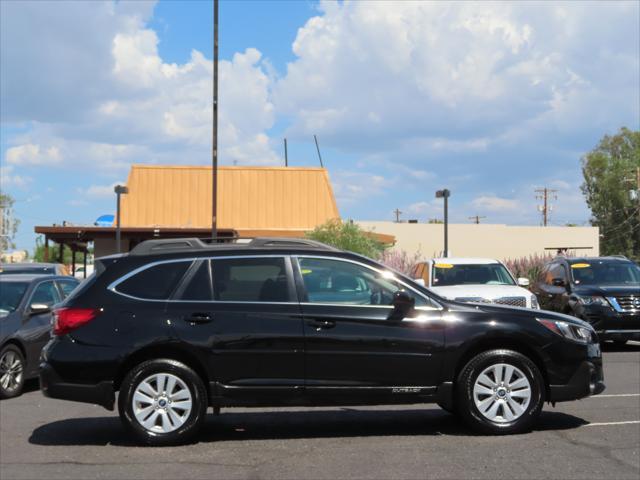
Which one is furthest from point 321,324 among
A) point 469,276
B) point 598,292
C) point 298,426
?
point 598,292

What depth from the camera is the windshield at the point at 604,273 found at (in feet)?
55.2

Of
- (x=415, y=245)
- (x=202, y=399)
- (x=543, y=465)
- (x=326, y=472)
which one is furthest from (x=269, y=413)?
(x=415, y=245)

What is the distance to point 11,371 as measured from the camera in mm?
10867

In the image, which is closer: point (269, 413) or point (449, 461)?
point (449, 461)

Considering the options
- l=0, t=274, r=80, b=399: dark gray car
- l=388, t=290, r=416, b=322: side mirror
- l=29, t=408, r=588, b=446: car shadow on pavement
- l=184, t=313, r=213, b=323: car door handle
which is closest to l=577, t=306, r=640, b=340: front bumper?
l=29, t=408, r=588, b=446: car shadow on pavement

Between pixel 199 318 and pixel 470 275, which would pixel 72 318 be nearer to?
pixel 199 318

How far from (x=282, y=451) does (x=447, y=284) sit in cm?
884

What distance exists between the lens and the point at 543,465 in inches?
256

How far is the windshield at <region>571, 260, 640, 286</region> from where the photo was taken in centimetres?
1683

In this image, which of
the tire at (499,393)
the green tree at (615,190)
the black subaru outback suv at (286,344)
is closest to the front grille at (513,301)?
the black subaru outback suv at (286,344)

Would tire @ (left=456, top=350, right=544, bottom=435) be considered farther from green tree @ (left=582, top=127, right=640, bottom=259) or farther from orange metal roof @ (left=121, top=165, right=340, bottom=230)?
green tree @ (left=582, top=127, right=640, bottom=259)

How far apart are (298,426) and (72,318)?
7.79 feet

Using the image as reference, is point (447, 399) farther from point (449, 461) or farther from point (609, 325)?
point (609, 325)

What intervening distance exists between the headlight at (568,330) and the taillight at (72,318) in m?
4.00
